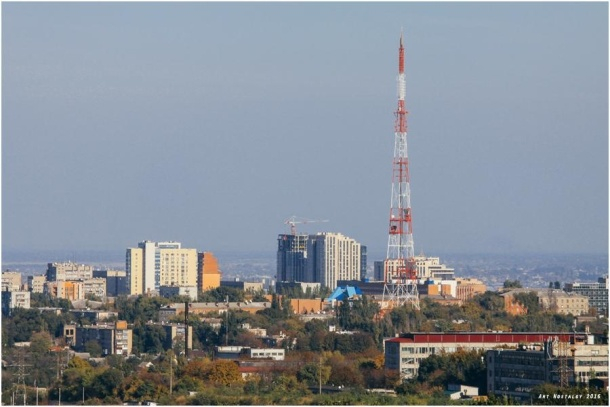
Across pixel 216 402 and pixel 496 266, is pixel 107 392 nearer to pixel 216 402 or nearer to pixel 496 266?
pixel 216 402

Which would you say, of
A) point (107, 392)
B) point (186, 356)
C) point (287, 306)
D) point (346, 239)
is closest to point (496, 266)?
point (346, 239)

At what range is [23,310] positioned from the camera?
56594mm

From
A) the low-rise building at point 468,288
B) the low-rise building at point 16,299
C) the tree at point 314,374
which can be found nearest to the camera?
the tree at point 314,374

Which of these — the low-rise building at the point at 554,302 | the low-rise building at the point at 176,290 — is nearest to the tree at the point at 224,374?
the low-rise building at the point at 554,302

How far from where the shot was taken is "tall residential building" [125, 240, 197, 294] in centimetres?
8512

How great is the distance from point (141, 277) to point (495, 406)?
59410mm

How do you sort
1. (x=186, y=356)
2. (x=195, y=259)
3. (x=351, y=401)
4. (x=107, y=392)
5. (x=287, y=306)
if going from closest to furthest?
1. (x=351, y=401)
2. (x=107, y=392)
3. (x=186, y=356)
4. (x=287, y=306)
5. (x=195, y=259)

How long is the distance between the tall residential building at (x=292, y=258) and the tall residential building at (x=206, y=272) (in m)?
2.65

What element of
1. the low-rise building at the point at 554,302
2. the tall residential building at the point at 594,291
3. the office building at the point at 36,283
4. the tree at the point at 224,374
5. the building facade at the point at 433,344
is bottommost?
the tree at the point at 224,374

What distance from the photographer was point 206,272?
8431 centimetres

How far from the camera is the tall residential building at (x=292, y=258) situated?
281 ft

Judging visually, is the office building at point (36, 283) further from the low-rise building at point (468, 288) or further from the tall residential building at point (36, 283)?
the low-rise building at point (468, 288)

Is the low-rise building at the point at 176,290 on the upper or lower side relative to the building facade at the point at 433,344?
upper

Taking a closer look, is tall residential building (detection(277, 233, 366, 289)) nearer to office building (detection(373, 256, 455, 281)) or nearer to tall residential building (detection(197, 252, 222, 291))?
office building (detection(373, 256, 455, 281))
